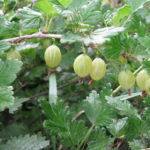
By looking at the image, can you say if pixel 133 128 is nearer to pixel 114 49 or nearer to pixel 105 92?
pixel 105 92

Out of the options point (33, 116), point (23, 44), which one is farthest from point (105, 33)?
point (33, 116)

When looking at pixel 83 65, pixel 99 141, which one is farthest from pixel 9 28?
pixel 99 141

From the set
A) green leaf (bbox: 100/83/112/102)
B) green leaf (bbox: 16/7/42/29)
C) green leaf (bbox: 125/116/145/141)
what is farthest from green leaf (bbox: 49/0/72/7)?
green leaf (bbox: 125/116/145/141)

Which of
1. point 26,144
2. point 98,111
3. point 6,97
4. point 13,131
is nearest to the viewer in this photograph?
point 6,97

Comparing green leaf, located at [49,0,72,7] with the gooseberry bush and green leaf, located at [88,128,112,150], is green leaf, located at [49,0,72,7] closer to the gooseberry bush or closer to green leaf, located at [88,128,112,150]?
the gooseberry bush

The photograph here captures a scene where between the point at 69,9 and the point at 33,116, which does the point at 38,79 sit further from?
the point at 69,9

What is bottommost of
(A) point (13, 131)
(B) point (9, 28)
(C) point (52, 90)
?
(A) point (13, 131)

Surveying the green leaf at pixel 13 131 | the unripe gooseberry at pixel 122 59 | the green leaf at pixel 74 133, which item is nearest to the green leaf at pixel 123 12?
the unripe gooseberry at pixel 122 59
